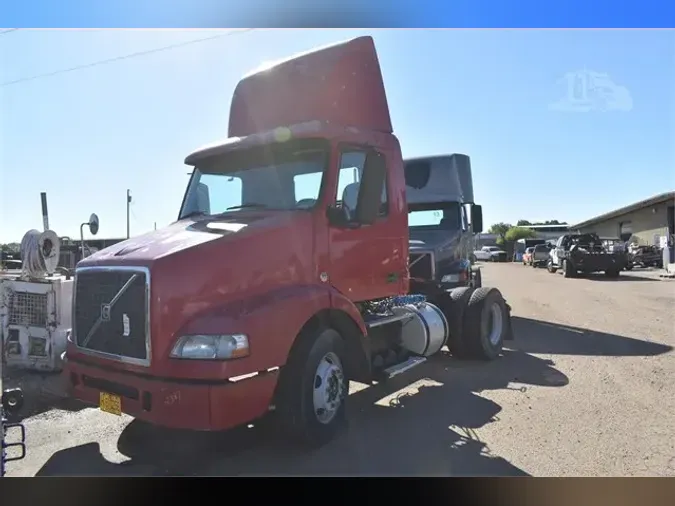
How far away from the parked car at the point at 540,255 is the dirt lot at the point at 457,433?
26.2 metres

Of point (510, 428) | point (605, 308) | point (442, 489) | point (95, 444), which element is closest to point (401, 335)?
point (510, 428)

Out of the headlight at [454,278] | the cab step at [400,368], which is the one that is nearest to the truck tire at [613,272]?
the headlight at [454,278]

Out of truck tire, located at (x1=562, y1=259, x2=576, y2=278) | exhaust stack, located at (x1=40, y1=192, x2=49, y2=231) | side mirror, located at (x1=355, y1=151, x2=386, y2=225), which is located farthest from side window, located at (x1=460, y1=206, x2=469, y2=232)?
truck tire, located at (x1=562, y1=259, x2=576, y2=278)

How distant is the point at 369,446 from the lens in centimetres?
430

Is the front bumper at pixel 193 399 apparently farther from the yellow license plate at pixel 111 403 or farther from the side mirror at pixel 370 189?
the side mirror at pixel 370 189

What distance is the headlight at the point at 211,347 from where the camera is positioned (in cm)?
353

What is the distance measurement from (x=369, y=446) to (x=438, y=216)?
579cm

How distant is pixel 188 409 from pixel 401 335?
3.10 meters

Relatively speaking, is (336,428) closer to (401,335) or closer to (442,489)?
(442,489)

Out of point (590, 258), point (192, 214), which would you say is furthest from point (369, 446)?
point (590, 258)

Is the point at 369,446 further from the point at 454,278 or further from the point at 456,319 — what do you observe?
the point at 454,278

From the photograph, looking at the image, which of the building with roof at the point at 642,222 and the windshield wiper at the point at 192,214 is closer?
the windshield wiper at the point at 192,214

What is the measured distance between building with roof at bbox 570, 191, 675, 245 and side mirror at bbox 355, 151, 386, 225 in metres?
24.1

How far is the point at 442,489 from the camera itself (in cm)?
374
